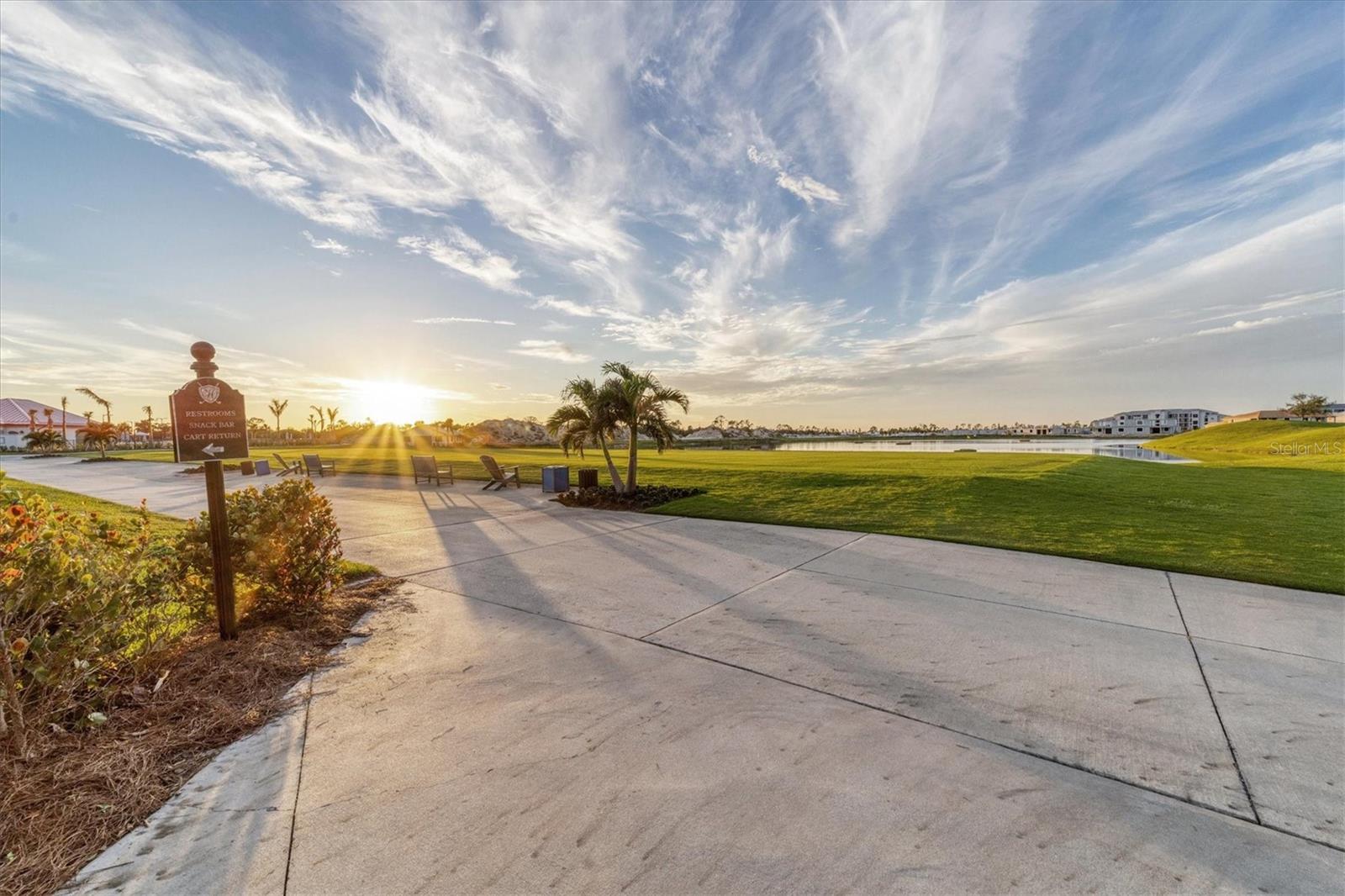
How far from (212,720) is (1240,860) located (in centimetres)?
536

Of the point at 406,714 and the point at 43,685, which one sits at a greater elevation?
the point at 43,685

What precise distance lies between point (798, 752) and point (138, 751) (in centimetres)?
367

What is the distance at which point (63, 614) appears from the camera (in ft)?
10.5

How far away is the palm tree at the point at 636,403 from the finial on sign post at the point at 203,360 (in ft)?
29.0

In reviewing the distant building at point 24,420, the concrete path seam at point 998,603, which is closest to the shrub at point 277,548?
the concrete path seam at point 998,603

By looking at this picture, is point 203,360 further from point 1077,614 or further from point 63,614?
point 1077,614

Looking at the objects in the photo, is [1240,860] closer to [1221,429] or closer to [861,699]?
[861,699]

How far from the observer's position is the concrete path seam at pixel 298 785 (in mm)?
2164

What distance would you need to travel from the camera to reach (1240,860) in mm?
2178

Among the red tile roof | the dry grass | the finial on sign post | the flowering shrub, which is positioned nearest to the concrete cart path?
the dry grass

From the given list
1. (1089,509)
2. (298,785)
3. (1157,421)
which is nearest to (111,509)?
(298,785)

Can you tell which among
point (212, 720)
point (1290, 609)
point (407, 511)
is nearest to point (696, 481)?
point (407, 511)

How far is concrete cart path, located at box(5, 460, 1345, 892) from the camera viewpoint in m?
2.17

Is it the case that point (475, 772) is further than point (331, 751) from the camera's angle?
No
